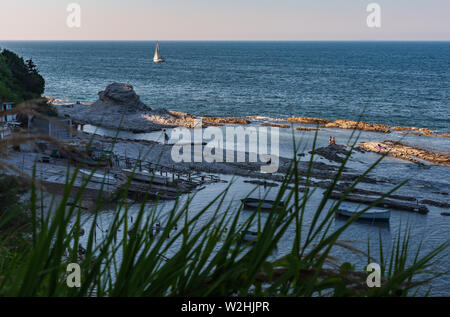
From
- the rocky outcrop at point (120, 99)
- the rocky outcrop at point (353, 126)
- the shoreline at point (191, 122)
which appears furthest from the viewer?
the rocky outcrop at point (120, 99)

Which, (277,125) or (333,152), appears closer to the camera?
(333,152)

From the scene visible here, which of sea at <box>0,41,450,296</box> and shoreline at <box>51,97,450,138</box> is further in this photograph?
shoreline at <box>51,97,450,138</box>

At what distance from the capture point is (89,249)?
1.64 metres

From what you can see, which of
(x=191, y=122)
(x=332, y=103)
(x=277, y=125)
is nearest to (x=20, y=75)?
(x=191, y=122)

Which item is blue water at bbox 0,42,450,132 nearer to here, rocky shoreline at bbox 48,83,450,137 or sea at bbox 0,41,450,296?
sea at bbox 0,41,450,296

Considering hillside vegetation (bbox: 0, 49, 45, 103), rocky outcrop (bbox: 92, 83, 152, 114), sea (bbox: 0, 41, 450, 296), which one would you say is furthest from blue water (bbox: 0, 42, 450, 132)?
hillside vegetation (bbox: 0, 49, 45, 103)

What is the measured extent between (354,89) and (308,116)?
33156 mm

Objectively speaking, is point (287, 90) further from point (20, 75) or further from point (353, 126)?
point (20, 75)

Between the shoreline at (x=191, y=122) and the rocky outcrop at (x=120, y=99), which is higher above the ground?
the rocky outcrop at (x=120, y=99)

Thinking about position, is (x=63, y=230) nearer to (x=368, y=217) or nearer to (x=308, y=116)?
(x=368, y=217)

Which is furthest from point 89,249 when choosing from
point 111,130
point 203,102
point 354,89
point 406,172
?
point 354,89

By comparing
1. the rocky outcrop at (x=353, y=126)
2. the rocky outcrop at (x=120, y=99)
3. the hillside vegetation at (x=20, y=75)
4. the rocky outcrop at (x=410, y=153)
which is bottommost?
the rocky outcrop at (x=410, y=153)

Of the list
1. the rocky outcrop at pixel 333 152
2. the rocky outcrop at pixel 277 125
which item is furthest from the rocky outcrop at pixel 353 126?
the rocky outcrop at pixel 333 152

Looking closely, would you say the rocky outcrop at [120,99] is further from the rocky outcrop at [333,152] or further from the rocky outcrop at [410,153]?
the rocky outcrop at [410,153]
